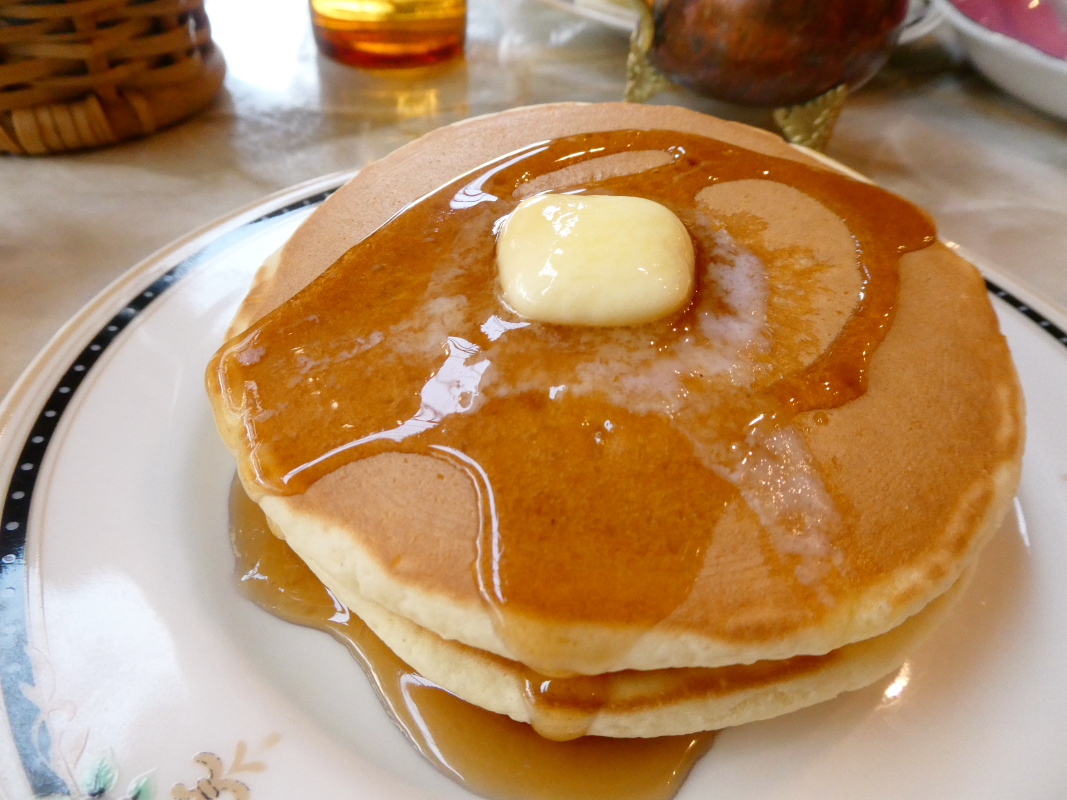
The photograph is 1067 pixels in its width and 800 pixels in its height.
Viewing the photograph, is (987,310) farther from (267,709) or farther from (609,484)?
(267,709)

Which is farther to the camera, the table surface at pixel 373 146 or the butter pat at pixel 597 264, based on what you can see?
the table surface at pixel 373 146

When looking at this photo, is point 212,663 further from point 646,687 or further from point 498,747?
point 646,687

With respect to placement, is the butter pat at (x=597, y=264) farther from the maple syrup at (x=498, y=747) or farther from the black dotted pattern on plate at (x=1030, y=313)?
the black dotted pattern on plate at (x=1030, y=313)

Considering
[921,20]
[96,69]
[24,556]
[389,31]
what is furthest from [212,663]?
[921,20]

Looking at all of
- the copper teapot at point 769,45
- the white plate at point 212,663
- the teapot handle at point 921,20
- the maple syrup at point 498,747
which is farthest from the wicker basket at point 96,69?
the teapot handle at point 921,20

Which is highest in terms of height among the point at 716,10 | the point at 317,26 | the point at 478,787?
the point at 716,10


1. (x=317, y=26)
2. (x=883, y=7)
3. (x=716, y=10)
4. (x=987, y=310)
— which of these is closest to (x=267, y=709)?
(x=987, y=310)

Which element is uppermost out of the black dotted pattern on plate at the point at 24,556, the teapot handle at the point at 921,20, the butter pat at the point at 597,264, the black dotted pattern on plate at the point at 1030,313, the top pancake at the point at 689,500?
the butter pat at the point at 597,264
